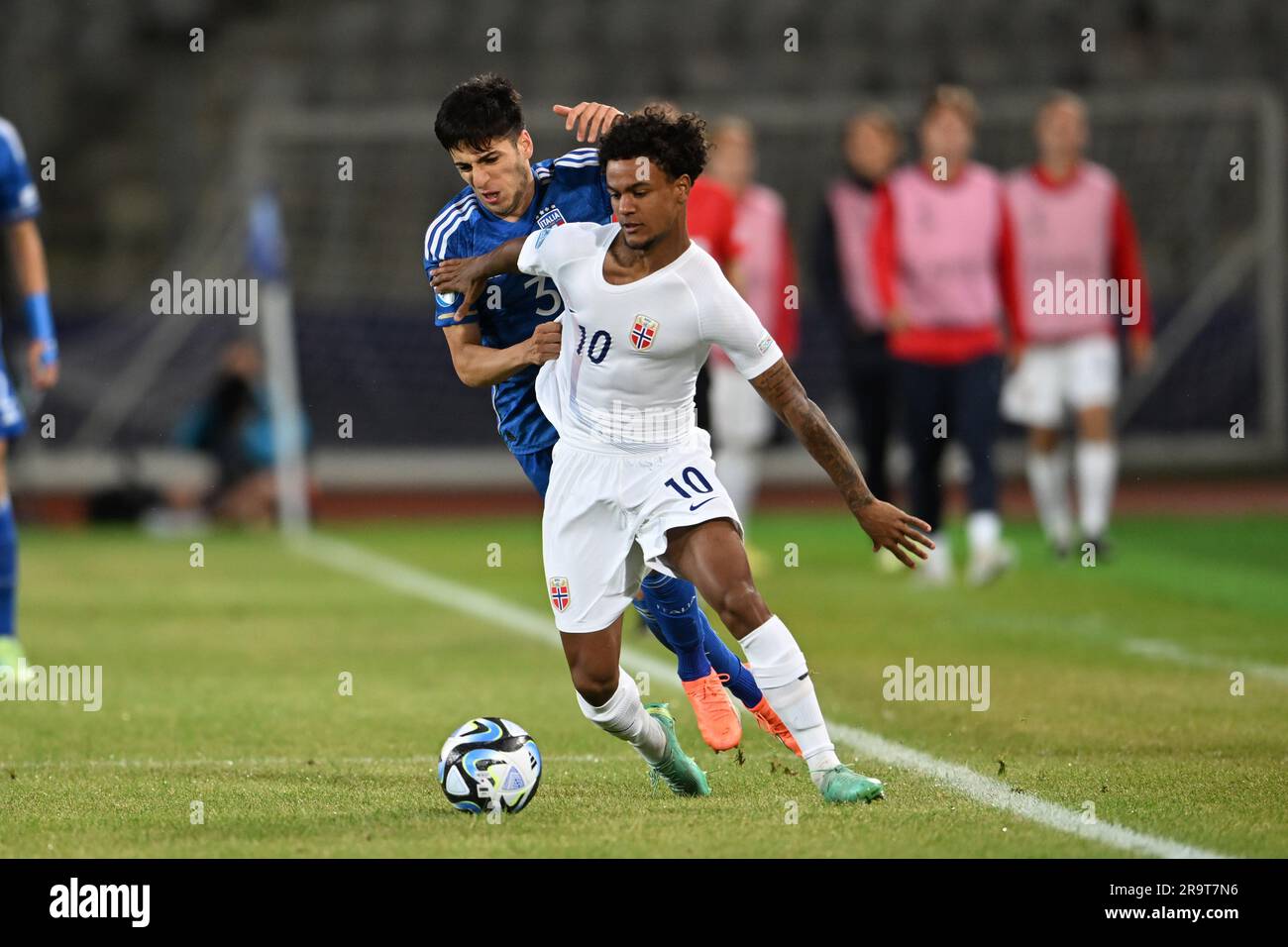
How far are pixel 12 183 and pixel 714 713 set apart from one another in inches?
160

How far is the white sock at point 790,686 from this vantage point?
535 centimetres

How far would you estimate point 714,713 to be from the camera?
615cm

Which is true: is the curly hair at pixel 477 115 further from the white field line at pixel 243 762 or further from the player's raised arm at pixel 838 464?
the white field line at pixel 243 762

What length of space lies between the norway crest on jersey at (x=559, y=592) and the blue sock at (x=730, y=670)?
69cm

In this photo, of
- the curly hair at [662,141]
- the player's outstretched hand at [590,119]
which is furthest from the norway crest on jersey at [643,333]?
the player's outstretched hand at [590,119]

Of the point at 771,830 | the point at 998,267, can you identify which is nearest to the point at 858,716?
the point at 771,830

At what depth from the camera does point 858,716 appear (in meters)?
7.30

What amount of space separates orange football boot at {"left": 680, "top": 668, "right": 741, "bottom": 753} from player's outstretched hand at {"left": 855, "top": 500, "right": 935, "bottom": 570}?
1031 mm

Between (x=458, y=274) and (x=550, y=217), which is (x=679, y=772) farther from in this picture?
(x=550, y=217)

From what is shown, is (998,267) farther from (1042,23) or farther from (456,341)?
(1042,23)

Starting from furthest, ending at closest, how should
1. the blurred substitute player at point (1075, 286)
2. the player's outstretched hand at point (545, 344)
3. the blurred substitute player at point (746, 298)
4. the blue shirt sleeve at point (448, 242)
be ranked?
the blurred substitute player at point (1075, 286), the blurred substitute player at point (746, 298), the blue shirt sleeve at point (448, 242), the player's outstretched hand at point (545, 344)

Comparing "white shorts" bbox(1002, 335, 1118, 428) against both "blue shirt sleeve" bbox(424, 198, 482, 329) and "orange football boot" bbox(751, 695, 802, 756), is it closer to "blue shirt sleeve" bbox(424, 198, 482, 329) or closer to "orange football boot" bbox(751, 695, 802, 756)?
"orange football boot" bbox(751, 695, 802, 756)
